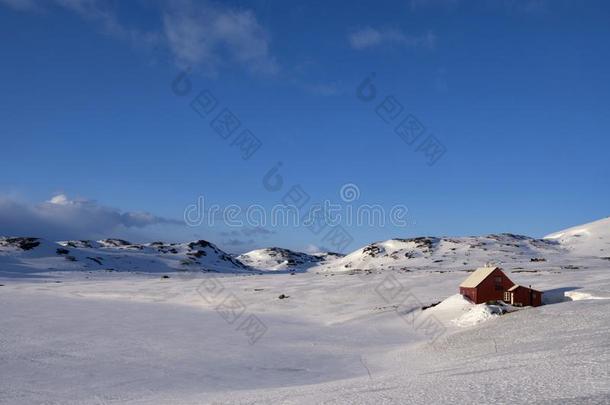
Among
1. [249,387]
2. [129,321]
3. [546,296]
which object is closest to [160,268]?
[129,321]

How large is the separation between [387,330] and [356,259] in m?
89.4

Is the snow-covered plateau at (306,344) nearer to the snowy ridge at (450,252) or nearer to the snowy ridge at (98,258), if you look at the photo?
the snowy ridge at (450,252)

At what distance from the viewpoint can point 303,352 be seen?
1001 inches

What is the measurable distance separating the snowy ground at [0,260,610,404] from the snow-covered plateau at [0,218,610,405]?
89 mm

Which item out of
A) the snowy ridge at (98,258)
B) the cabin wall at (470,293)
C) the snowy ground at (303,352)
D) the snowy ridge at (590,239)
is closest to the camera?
the snowy ground at (303,352)

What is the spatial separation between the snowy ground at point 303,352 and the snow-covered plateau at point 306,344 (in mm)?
89

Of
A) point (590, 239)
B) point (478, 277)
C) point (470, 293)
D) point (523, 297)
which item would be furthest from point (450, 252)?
point (523, 297)

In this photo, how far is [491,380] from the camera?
35.6 ft

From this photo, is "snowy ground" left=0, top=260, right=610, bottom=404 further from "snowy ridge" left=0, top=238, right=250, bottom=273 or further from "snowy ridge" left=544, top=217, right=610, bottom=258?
"snowy ridge" left=544, top=217, right=610, bottom=258

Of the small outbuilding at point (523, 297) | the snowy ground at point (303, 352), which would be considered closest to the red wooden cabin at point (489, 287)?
the small outbuilding at point (523, 297)

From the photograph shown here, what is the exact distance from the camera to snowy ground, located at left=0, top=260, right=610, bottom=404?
446 inches

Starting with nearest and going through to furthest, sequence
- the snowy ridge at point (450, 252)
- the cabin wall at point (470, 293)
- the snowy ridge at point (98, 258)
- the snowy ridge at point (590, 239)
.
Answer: the cabin wall at point (470, 293) → the snowy ridge at point (98, 258) → the snowy ridge at point (450, 252) → the snowy ridge at point (590, 239)

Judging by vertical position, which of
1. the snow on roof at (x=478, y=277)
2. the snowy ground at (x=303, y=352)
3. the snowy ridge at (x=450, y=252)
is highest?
the snowy ridge at (x=450, y=252)

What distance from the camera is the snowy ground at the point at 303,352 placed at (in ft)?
37.2
